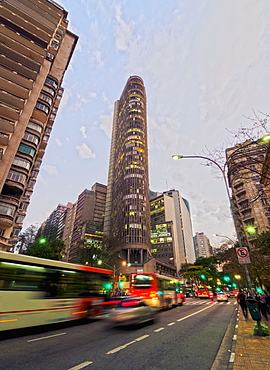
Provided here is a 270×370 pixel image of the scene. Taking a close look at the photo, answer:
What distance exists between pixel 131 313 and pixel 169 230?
12150cm

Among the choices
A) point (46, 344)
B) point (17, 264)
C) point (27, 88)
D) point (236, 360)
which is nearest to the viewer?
point (236, 360)

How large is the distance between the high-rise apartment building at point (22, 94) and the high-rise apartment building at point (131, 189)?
4066 centimetres

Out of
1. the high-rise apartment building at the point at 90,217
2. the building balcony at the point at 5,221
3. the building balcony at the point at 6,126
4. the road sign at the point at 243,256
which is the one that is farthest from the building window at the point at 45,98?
the high-rise apartment building at the point at 90,217

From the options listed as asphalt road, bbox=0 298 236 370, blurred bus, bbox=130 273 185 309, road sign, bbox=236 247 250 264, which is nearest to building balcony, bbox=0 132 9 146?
blurred bus, bbox=130 273 185 309

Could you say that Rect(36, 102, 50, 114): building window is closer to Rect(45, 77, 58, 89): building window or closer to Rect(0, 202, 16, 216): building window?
Rect(45, 77, 58, 89): building window

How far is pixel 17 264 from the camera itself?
27.0 ft

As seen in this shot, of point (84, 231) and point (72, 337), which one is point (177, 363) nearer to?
point (72, 337)

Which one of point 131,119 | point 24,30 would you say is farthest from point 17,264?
point 131,119

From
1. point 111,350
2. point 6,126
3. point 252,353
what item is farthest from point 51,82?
point 252,353

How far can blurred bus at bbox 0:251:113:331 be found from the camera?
770 centimetres

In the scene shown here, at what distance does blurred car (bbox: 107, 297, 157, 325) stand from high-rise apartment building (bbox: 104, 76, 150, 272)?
61.2 metres

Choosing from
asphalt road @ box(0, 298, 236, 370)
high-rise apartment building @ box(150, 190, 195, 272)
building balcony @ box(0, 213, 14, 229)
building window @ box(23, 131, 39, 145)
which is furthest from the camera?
high-rise apartment building @ box(150, 190, 195, 272)

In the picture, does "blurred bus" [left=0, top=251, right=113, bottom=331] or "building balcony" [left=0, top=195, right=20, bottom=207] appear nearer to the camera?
"blurred bus" [left=0, top=251, right=113, bottom=331]

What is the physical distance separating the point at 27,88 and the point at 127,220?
176 feet
